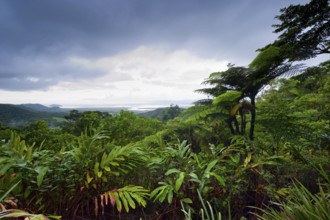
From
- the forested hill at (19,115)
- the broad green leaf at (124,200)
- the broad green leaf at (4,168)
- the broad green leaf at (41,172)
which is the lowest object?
the forested hill at (19,115)

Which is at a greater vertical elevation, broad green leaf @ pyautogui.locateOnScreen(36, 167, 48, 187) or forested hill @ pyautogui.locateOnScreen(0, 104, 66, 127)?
broad green leaf @ pyautogui.locateOnScreen(36, 167, 48, 187)

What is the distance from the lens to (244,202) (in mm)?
1786

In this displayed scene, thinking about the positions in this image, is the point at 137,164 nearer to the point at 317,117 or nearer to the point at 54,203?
the point at 54,203

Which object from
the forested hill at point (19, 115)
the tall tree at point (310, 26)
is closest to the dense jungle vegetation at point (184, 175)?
the tall tree at point (310, 26)

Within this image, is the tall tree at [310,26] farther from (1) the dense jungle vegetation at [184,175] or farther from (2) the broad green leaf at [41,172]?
(2) the broad green leaf at [41,172]

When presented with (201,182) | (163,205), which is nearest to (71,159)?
(163,205)

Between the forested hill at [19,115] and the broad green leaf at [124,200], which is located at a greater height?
the broad green leaf at [124,200]

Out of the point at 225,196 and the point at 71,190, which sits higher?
the point at 71,190

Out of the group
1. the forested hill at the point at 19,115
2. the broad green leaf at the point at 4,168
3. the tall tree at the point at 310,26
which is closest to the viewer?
the broad green leaf at the point at 4,168

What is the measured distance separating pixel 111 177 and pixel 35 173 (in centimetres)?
62

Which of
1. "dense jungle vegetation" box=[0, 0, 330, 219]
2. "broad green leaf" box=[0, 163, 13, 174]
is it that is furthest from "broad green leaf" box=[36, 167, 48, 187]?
"broad green leaf" box=[0, 163, 13, 174]

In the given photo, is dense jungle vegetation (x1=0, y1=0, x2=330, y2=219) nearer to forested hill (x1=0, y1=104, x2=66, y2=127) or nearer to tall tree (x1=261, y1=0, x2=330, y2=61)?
tall tree (x1=261, y1=0, x2=330, y2=61)

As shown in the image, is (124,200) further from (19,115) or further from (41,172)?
(19,115)

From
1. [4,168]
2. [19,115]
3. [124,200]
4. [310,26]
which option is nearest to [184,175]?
[124,200]
